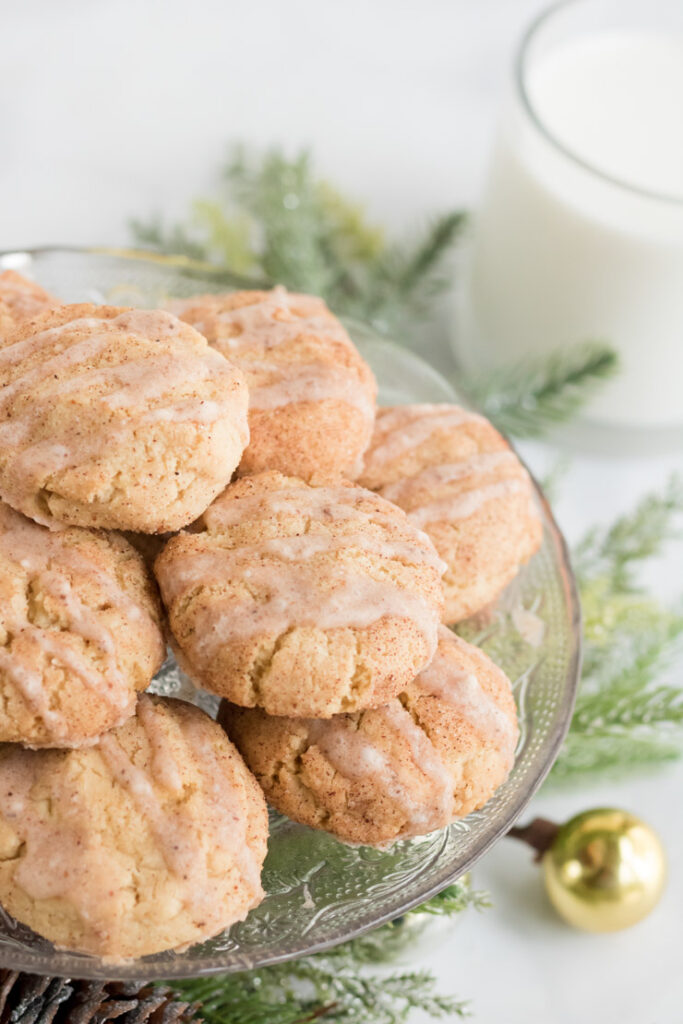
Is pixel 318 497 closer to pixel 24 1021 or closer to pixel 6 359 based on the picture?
pixel 6 359

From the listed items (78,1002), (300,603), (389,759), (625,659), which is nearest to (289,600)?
(300,603)

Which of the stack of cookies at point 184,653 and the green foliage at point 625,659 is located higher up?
the stack of cookies at point 184,653

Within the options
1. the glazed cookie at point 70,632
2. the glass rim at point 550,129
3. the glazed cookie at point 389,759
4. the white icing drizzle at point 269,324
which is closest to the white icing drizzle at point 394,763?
the glazed cookie at point 389,759

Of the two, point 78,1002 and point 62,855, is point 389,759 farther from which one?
point 78,1002

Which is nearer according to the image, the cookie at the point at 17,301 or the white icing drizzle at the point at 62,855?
the white icing drizzle at the point at 62,855

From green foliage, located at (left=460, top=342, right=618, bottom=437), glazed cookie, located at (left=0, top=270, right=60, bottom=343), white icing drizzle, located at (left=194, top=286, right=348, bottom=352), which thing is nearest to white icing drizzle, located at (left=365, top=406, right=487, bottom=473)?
white icing drizzle, located at (left=194, top=286, right=348, bottom=352)

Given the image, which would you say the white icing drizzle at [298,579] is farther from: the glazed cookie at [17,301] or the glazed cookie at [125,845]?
the glazed cookie at [17,301]
